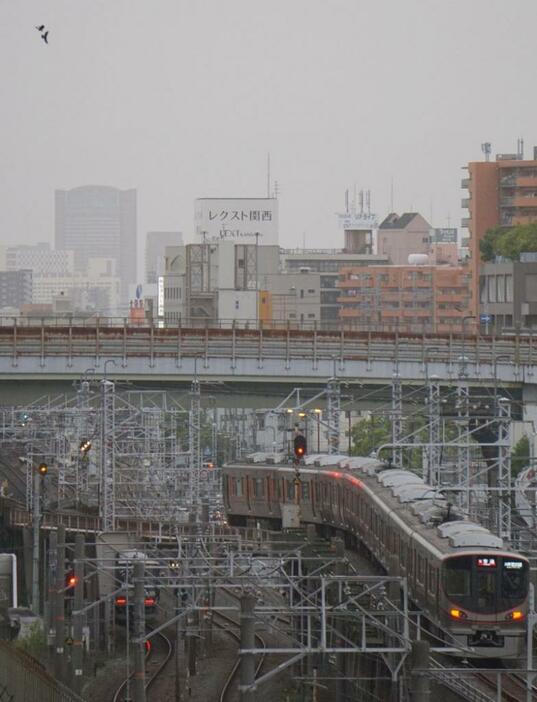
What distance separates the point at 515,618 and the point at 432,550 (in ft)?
6.56

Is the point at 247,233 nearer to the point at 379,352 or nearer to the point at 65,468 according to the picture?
the point at 65,468

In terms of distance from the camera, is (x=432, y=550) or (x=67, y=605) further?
(x=67, y=605)

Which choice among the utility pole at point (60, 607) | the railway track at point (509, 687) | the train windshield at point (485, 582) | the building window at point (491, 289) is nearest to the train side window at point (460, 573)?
the train windshield at point (485, 582)

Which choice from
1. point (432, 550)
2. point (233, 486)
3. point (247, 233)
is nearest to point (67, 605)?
point (233, 486)

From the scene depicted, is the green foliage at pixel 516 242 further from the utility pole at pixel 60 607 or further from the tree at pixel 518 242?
the utility pole at pixel 60 607

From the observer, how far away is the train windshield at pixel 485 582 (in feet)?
111

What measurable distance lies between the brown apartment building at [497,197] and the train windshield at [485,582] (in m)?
126

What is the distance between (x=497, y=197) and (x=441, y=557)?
437 ft

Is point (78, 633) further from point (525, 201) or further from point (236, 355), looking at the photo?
point (525, 201)

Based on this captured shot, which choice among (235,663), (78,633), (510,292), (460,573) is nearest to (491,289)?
(510,292)

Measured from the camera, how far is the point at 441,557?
34.3 metres

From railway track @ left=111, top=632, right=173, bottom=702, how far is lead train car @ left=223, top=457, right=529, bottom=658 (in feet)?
17.8

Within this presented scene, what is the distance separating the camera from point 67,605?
61.8 meters

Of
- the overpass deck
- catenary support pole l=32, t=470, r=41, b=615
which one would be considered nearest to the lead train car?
catenary support pole l=32, t=470, r=41, b=615
